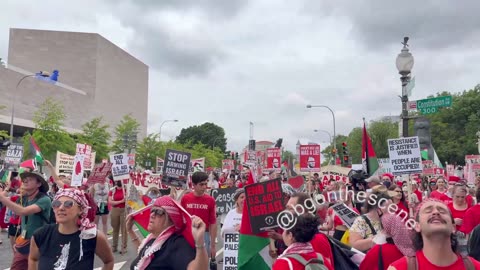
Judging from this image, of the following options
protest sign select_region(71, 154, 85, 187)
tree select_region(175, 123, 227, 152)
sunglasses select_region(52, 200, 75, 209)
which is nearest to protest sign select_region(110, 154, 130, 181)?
protest sign select_region(71, 154, 85, 187)

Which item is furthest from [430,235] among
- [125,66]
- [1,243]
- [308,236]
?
[125,66]

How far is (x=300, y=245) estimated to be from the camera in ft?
10.3

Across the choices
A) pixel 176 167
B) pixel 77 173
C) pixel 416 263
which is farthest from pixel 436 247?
pixel 77 173

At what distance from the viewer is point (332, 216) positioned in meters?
6.26

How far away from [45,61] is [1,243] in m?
65.2

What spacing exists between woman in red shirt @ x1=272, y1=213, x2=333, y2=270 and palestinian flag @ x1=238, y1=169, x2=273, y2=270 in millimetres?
1550

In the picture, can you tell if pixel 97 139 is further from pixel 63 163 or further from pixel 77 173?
pixel 77 173

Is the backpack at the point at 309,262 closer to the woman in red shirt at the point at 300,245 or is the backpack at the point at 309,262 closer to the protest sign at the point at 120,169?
the woman in red shirt at the point at 300,245

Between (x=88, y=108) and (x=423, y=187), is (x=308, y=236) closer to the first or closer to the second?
(x=423, y=187)

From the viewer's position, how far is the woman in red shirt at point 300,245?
9.80 feet

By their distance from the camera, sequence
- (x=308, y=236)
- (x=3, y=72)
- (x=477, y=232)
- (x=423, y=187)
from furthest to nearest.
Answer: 1. (x=3, y=72)
2. (x=423, y=187)
3. (x=477, y=232)
4. (x=308, y=236)

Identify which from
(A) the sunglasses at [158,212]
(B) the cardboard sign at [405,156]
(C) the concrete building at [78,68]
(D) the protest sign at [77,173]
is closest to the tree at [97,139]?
(C) the concrete building at [78,68]

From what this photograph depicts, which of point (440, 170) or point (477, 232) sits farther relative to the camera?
point (440, 170)

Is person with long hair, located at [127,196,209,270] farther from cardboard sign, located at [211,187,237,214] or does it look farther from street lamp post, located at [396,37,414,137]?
street lamp post, located at [396,37,414,137]
